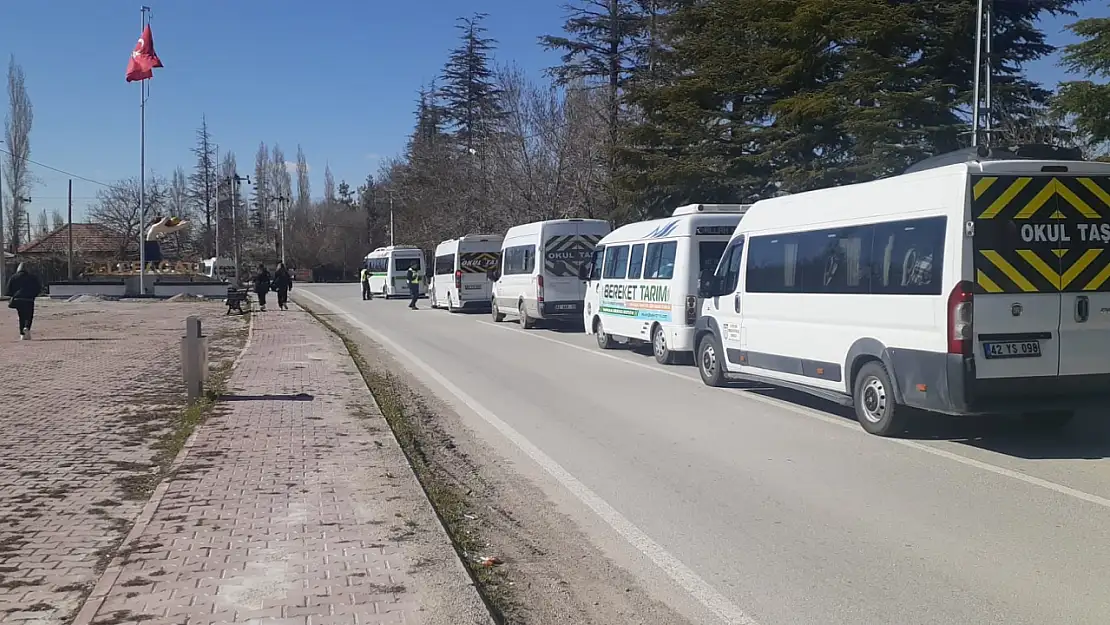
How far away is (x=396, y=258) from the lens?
47.1 metres

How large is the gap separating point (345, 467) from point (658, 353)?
905 centimetres

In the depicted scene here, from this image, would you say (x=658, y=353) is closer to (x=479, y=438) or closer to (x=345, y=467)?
(x=479, y=438)

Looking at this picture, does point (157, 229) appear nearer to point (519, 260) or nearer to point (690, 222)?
point (519, 260)

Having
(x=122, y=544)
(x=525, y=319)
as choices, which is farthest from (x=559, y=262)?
(x=122, y=544)

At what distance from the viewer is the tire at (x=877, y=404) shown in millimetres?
9023

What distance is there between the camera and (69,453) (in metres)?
8.56

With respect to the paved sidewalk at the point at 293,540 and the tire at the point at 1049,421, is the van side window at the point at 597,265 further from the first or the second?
the tire at the point at 1049,421

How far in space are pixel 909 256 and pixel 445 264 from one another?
27.8 meters

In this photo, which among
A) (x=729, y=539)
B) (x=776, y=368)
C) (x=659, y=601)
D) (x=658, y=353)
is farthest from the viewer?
(x=658, y=353)

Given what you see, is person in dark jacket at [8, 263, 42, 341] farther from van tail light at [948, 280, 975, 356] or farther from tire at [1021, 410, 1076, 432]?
tire at [1021, 410, 1076, 432]

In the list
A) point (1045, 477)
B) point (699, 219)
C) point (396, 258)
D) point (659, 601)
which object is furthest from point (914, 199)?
point (396, 258)

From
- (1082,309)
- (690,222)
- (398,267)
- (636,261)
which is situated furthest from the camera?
(398,267)

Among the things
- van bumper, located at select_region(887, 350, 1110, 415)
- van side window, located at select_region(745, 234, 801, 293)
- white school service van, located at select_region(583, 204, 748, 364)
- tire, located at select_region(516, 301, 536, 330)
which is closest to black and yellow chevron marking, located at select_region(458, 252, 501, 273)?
tire, located at select_region(516, 301, 536, 330)

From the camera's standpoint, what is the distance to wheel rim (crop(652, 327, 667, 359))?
15867 mm
